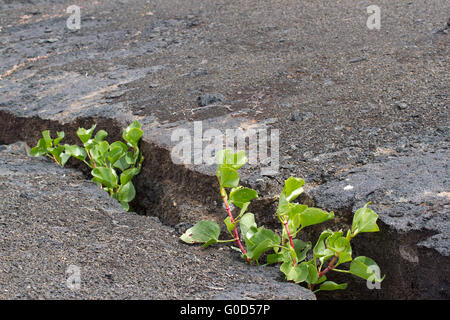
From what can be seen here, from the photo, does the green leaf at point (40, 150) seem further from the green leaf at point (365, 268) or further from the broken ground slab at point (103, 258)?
the green leaf at point (365, 268)

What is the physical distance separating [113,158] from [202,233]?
0.78 m

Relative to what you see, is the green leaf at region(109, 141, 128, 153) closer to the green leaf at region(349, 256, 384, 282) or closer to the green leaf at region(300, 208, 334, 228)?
the green leaf at region(300, 208, 334, 228)

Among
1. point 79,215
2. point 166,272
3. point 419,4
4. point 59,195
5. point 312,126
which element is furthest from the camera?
point 419,4

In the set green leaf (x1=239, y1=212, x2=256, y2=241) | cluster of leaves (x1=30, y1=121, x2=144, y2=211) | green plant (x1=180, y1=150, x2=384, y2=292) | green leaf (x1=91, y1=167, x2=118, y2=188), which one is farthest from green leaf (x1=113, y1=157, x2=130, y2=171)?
green leaf (x1=239, y1=212, x2=256, y2=241)

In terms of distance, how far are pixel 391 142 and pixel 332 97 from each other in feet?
1.73

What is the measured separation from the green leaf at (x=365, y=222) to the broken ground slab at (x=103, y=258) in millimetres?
233

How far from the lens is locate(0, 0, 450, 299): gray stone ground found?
189 centimetres

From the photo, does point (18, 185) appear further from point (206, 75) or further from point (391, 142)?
point (391, 142)

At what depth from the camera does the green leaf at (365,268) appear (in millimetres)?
1619

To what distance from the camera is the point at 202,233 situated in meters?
1.90

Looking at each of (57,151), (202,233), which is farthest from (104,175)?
(202,233)

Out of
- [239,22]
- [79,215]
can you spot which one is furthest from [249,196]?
[239,22]

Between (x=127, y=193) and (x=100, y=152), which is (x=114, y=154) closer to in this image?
(x=100, y=152)

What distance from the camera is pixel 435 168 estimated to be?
6.44ft
